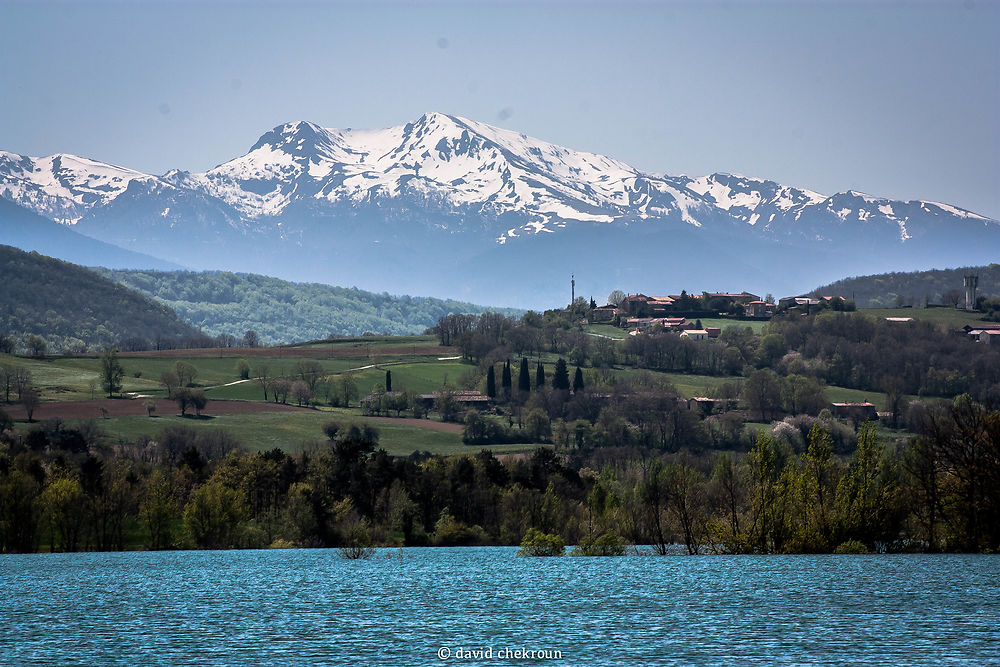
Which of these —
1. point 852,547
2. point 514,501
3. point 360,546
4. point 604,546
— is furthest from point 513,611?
point 514,501

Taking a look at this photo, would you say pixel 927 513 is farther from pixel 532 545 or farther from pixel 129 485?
pixel 129 485

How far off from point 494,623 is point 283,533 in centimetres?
5742

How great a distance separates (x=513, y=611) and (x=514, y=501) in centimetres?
5265

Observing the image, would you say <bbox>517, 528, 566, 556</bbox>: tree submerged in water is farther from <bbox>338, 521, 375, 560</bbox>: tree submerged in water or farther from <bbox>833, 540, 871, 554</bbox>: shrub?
<bbox>833, 540, 871, 554</bbox>: shrub

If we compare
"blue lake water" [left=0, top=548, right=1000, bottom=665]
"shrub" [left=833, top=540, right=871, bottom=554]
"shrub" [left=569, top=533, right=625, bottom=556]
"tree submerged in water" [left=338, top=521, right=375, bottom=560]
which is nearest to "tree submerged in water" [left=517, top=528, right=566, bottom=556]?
"blue lake water" [left=0, top=548, right=1000, bottom=665]

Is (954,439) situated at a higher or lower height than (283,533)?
higher

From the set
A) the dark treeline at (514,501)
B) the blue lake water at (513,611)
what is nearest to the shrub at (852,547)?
the dark treeline at (514,501)

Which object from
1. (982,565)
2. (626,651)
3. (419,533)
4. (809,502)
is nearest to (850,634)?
(626,651)

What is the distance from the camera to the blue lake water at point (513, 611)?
52719 mm

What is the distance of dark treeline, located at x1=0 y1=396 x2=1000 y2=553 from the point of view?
285ft

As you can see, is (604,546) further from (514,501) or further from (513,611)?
(513,611)

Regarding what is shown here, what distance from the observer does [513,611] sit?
218 feet

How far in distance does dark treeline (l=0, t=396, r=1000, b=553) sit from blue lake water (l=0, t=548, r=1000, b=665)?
3.26 meters

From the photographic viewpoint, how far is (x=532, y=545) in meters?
100
